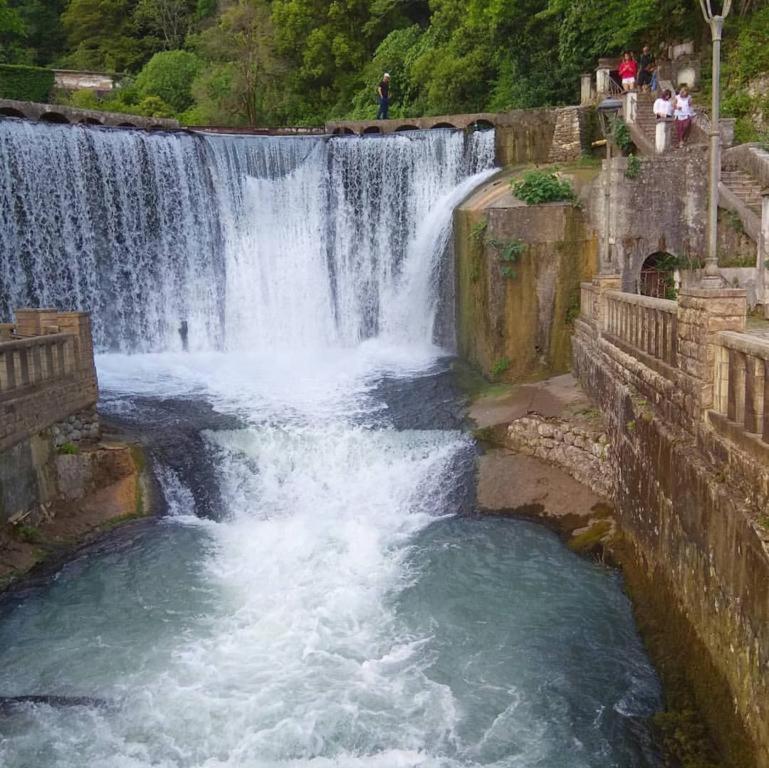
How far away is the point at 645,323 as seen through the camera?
11.7 metres

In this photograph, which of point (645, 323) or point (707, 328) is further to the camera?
point (645, 323)

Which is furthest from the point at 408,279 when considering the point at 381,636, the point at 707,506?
the point at 707,506

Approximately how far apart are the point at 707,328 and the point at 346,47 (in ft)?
105

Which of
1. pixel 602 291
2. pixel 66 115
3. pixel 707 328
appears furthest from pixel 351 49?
pixel 707 328

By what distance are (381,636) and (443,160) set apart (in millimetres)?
15719

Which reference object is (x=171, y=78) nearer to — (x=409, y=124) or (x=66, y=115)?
(x=66, y=115)

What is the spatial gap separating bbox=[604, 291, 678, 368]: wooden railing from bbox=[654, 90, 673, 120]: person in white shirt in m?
6.95

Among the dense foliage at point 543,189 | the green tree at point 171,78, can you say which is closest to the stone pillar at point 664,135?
the dense foliage at point 543,189

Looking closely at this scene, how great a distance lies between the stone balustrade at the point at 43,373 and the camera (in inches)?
474

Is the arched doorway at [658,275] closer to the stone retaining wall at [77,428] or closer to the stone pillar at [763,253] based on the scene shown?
the stone pillar at [763,253]

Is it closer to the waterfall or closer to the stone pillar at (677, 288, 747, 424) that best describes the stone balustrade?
the waterfall

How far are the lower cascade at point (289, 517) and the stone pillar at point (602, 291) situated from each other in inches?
121

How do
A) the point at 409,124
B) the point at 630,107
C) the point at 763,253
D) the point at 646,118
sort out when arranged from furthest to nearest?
1. the point at 409,124
2. the point at 646,118
3. the point at 630,107
4. the point at 763,253

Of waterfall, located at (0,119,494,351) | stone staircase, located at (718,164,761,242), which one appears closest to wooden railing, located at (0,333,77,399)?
waterfall, located at (0,119,494,351)
